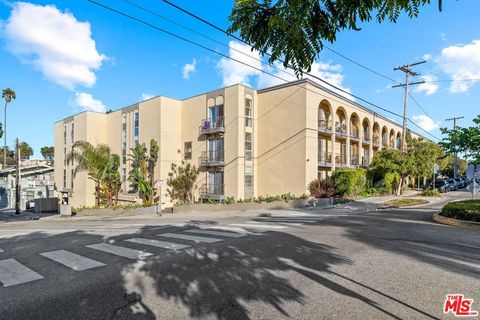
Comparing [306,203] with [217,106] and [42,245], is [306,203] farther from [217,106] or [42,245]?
[42,245]

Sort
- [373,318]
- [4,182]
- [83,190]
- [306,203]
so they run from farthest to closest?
[4,182] < [83,190] < [306,203] < [373,318]

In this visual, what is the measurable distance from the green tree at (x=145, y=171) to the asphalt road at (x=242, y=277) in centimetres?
1882

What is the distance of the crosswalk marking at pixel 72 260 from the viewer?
6.56m

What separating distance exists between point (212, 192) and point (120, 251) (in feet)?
65.5

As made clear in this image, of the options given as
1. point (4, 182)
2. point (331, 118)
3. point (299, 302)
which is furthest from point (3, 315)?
point (4, 182)

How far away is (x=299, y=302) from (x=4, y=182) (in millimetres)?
58921

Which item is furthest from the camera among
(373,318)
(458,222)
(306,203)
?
(306,203)

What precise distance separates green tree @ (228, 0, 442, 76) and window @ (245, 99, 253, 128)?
23.8 m

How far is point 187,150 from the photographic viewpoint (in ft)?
101

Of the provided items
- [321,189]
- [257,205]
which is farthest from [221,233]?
[321,189]

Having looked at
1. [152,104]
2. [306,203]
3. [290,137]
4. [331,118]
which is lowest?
[306,203]

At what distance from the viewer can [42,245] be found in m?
9.08

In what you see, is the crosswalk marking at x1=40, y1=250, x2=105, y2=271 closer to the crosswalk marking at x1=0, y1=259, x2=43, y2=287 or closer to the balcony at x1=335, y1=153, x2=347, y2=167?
the crosswalk marking at x1=0, y1=259, x2=43, y2=287

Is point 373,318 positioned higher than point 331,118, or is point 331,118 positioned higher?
point 331,118
